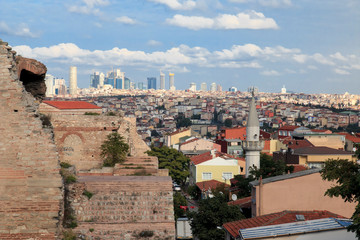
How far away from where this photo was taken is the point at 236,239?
1451cm

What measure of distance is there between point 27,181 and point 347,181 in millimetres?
4234

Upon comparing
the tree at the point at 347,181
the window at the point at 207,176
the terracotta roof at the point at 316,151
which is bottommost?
the window at the point at 207,176

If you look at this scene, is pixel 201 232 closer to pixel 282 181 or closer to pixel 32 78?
pixel 282 181

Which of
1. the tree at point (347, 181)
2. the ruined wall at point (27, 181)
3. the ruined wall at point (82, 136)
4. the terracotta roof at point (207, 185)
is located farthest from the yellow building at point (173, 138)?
the ruined wall at point (27, 181)

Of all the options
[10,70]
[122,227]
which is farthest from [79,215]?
[10,70]

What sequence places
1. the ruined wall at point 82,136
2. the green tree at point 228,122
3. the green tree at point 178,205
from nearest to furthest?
the ruined wall at point 82,136, the green tree at point 178,205, the green tree at point 228,122

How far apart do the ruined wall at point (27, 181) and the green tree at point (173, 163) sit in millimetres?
35549

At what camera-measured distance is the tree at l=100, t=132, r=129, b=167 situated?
15102mm

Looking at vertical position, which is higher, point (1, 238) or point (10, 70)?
point (10, 70)

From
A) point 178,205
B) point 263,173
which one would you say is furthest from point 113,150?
point 263,173

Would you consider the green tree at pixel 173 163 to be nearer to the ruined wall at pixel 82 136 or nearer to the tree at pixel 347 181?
the ruined wall at pixel 82 136

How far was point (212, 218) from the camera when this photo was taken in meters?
19.5

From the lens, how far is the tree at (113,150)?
595 inches

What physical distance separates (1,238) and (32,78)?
3.18m
